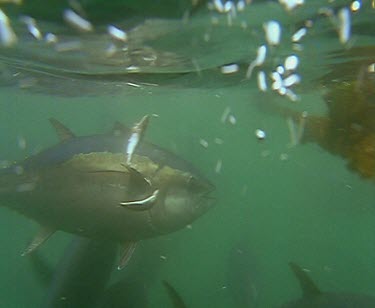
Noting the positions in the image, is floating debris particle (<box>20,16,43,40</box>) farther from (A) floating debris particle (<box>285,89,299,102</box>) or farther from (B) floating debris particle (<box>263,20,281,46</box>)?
(A) floating debris particle (<box>285,89,299,102</box>)

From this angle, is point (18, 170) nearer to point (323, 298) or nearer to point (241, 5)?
point (241, 5)

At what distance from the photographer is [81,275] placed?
8.88 meters

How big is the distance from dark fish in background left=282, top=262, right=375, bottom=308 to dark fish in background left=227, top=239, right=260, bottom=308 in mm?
3842

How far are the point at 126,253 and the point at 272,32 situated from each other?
5.50m

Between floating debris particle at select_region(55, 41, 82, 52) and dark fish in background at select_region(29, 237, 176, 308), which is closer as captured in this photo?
dark fish in background at select_region(29, 237, 176, 308)

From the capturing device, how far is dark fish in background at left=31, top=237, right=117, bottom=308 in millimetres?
8773

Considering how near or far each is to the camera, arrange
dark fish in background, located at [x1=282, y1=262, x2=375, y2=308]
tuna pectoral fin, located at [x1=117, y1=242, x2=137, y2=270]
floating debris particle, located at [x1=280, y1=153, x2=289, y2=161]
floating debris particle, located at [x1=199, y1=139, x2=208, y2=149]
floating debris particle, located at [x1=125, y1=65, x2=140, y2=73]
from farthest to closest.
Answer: floating debris particle, located at [x1=280, y1=153, x2=289, y2=161] < floating debris particle, located at [x1=199, y1=139, x2=208, y2=149] < floating debris particle, located at [x1=125, y1=65, x2=140, y2=73] < dark fish in background, located at [x1=282, y1=262, x2=375, y2=308] < tuna pectoral fin, located at [x1=117, y1=242, x2=137, y2=270]

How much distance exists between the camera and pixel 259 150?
53.7 m

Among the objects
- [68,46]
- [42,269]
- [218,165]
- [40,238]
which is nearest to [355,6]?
[68,46]

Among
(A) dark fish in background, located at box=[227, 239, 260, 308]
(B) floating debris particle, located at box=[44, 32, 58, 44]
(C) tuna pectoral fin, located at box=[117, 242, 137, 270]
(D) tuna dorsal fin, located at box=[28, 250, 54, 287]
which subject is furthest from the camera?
(A) dark fish in background, located at box=[227, 239, 260, 308]

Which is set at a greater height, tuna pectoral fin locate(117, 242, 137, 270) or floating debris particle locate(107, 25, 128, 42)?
floating debris particle locate(107, 25, 128, 42)

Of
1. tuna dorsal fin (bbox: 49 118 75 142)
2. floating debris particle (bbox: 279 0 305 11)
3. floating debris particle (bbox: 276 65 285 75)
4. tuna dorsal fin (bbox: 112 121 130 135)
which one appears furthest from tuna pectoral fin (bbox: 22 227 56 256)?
floating debris particle (bbox: 276 65 285 75)

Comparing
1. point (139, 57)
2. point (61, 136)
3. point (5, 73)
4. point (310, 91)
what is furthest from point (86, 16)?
point (310, 91)

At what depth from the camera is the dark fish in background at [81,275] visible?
8773mm
